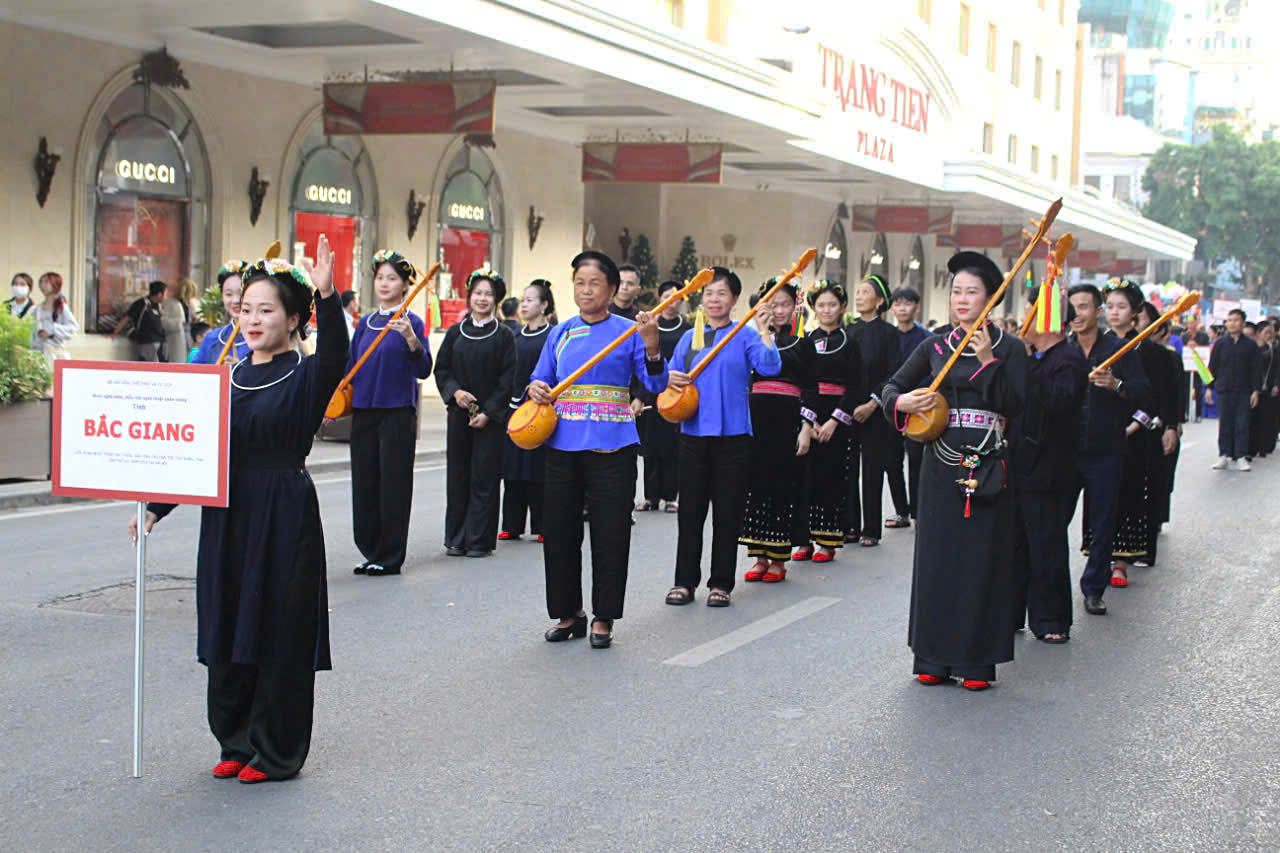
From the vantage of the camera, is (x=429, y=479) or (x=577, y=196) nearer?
(x=429, y=479)

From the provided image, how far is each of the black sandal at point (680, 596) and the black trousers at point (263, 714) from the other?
13.4ft

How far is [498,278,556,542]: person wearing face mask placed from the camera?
38.5 feet

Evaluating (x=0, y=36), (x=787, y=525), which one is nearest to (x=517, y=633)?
(x=787, y=525)

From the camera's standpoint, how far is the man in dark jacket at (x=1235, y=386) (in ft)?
70.8

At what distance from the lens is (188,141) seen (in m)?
20.9

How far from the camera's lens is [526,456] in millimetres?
11867

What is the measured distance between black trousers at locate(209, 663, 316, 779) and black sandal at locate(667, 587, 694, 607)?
4.08 m

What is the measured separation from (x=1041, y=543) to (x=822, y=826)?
3.74m

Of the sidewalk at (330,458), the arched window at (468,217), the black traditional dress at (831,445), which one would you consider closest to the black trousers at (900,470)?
the black traditional dress at (831,445)

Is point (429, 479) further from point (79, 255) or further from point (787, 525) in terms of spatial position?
point (787, 525)

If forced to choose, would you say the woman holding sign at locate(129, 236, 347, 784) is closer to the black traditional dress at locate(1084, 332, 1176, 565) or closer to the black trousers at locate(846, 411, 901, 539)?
the black traditional dress at locate(1084, 332, 1176, 565)

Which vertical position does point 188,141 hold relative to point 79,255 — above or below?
above

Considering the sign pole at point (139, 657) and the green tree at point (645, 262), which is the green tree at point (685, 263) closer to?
the green tree at point (645, 262)

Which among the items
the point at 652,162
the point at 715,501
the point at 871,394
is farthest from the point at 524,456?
the point at 652,162
